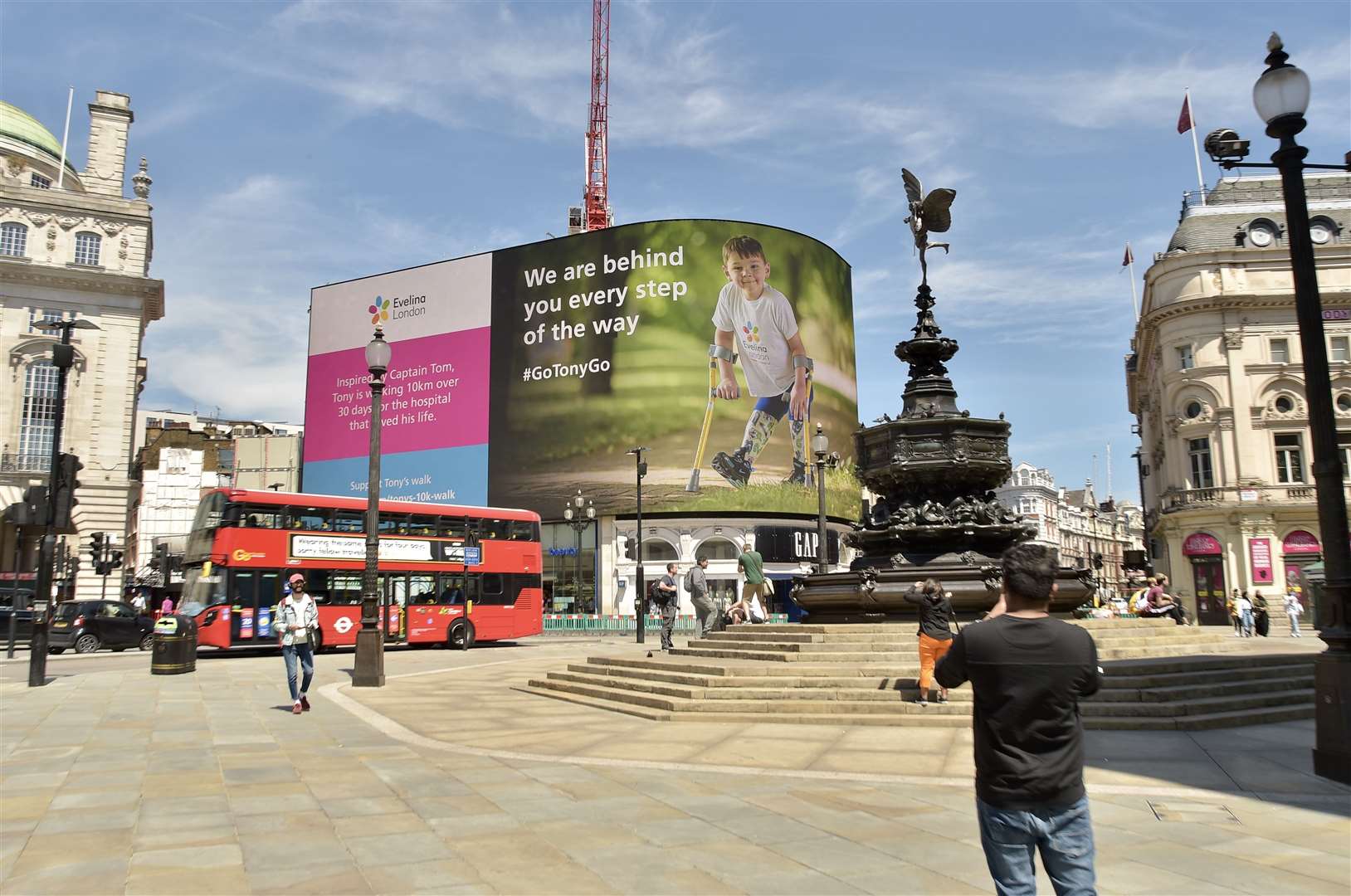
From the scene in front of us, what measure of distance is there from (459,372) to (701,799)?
53.8 metres

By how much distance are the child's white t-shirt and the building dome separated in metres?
42.0

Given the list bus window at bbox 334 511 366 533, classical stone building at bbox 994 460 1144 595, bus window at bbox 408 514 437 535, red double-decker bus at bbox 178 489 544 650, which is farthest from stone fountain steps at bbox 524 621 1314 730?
classical stone building at bbox 994 460 1144 595

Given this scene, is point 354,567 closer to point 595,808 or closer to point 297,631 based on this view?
point 297,631

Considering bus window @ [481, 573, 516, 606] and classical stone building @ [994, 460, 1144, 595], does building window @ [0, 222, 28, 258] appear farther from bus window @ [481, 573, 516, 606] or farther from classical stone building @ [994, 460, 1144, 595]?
classical stone building @ [994, 460, 1144, 595]

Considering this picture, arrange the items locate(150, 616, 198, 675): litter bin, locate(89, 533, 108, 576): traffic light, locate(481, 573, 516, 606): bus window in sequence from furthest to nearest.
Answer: locate(89, 533, 108, 576): traffic light < locate(481, 573, 516, 606): bus window < locate(150, 616, 198, 675): litter bin

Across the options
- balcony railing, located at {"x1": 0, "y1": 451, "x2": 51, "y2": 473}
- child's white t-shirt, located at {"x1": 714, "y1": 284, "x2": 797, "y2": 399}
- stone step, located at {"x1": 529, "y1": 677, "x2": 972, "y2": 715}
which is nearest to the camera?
stone step, located at {"x1": 529, "y1": 677, "x2": 972, "y2": 715}

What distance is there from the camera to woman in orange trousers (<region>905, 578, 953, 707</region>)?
9.46m

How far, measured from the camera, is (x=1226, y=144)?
8938 mm

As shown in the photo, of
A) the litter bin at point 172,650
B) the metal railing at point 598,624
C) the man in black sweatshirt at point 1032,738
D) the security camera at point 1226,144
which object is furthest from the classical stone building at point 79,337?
the man in black sweatshirt at point 1032,738

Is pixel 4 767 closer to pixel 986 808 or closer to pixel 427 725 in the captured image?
pixel 427 725

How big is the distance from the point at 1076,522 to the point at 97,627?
129364 mm

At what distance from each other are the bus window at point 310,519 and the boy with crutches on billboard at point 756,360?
3012 cm

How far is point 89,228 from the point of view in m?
47.2

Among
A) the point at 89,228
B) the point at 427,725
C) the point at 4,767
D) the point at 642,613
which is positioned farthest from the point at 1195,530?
the point at 89,228
